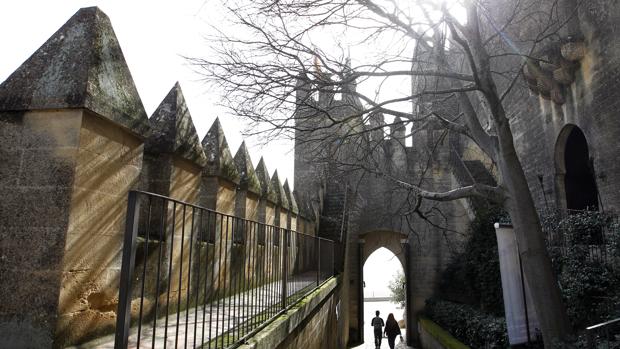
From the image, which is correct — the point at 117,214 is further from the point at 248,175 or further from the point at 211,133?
the point at 248,175

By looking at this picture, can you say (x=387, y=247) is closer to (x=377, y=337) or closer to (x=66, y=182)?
(x=377, y=337)

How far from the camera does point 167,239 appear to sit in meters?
4.35

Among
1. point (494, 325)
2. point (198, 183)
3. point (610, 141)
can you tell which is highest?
point (610, 141)

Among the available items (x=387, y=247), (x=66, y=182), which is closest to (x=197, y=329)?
(x=66, y=182)

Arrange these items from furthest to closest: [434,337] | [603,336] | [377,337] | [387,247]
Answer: [387,247]
[377,337]
[434,337]
[603,336]

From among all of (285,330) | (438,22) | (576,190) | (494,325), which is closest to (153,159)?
(285,330)

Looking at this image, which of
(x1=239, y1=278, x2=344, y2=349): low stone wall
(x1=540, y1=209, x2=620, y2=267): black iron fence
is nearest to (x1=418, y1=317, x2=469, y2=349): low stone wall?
(x1=540, y1=209, x2=620, y2=267): black iron fence

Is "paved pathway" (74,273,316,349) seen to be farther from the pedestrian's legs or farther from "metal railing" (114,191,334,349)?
the pedestrian's legs

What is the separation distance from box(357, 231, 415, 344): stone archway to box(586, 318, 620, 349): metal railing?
11.1 metres

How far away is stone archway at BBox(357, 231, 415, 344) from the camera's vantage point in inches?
683

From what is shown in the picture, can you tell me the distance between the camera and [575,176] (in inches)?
452

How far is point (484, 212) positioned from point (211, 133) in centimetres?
1069

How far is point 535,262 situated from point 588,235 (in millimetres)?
3613

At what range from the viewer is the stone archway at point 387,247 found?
1734 centimetres
